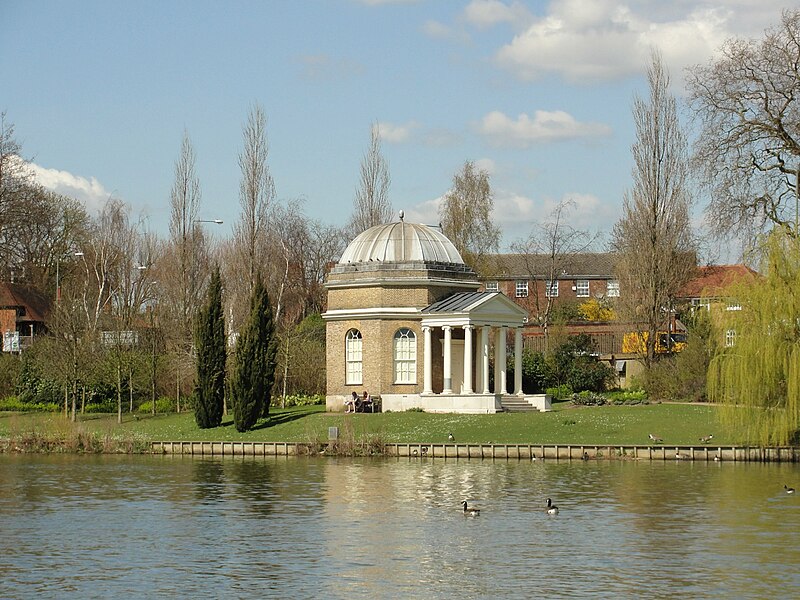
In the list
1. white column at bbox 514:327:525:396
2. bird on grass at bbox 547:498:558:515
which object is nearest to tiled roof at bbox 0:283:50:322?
white column at bbox 514:327:525:396

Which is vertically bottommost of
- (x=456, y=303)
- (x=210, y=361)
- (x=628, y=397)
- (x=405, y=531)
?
(x=405, y=531)

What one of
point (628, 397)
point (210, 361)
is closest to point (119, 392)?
point (210, 361)

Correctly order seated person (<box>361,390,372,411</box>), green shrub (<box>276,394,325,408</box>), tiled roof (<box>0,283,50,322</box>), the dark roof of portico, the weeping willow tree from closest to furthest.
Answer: the weeping willow tree → seated person (<box>361,390,372,411</box>) → the dark roof of portico → green shrub (<box>276,394,325,408</box>) → tiled roof (<box>0,283,50,322</box>)

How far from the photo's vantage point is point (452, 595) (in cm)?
2192

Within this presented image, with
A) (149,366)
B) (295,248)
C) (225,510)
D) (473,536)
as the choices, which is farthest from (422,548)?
(295,248)

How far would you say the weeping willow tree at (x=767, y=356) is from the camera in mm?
40500

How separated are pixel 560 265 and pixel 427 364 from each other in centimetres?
3439

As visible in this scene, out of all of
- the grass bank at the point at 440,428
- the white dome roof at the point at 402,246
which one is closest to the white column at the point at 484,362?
the grass bank at the point at 440,428

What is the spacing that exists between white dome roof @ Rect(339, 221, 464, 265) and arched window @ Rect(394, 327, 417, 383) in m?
3.31

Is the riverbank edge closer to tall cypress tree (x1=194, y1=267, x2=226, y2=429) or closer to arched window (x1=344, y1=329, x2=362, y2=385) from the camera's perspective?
tall cypress tree (x1=194, y1=267, x2=226, y2=429)

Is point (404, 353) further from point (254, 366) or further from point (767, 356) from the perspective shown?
point (767, 356)

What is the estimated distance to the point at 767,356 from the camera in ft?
133

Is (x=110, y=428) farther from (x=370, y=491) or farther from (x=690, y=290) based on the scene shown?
(x=690, y=290)

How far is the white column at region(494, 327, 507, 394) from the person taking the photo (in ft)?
181
